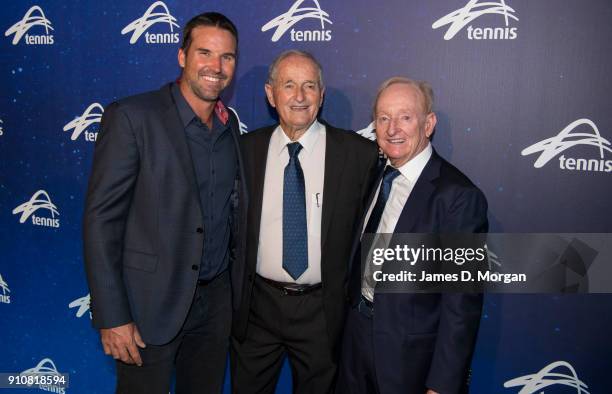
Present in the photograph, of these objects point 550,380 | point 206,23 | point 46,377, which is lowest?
point 46,377

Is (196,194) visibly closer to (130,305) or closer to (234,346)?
(130,305)

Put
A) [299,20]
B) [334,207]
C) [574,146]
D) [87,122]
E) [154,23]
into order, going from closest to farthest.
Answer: [334,207] < [574,146] < [299,20] < [154,23] < [87,122]

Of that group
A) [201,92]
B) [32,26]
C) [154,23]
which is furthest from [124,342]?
[32,26]

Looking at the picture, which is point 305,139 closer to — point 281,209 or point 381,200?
point 281,209

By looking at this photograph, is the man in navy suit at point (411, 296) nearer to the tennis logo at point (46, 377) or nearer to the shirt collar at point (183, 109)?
the shirt collar at point (183, 109)

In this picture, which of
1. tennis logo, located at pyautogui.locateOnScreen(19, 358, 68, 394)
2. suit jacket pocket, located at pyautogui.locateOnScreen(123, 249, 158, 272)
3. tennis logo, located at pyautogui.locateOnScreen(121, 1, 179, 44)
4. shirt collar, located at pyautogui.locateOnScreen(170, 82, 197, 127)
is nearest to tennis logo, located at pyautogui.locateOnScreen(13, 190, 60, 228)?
tennis logo, located at pyautogui.locateOnScreen(19, 358, 68, 394)

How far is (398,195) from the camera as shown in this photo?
81.0 inches

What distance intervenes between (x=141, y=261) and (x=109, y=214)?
258 mm

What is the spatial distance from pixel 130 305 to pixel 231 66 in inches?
47.4

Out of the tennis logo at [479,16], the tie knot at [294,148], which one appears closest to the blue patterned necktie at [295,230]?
the tie knot at [294,148]

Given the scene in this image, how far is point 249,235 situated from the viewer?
2381mm

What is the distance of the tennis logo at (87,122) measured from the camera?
3248mm

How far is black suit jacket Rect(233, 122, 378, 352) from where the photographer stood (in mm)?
2322

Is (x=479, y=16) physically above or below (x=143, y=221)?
above
